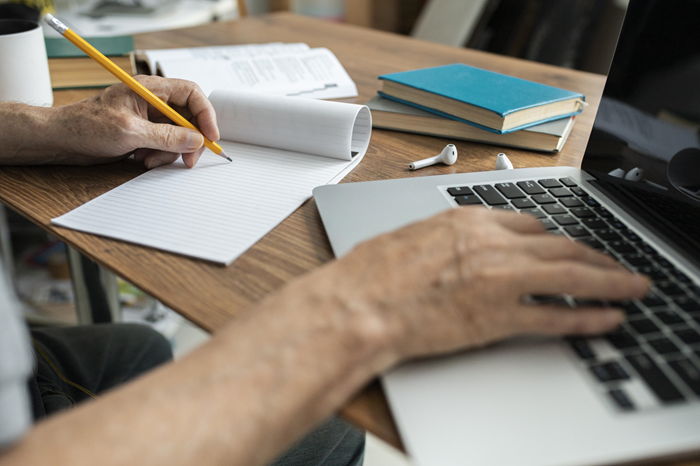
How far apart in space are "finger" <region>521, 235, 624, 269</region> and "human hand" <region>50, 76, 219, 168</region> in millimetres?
446

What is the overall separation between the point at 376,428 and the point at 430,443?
1.6 inches

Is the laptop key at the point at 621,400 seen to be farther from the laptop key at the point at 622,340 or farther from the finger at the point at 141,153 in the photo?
the finger at the point at 141,153

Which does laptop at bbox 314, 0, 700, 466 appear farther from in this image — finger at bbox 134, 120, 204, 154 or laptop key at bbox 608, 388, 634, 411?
finger at bbox 134, 120, 204, 154

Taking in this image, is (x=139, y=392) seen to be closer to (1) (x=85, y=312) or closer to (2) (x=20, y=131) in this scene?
(2) (x=20, y=131)

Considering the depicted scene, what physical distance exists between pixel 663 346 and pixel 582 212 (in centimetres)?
20

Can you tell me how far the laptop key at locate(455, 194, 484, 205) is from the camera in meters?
0.55

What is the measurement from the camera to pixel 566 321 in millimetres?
363

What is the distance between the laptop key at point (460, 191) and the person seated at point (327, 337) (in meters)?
0.14

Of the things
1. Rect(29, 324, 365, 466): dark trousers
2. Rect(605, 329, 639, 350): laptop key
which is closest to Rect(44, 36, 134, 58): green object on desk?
Rect(29, 324, 365, 466): dark trousers

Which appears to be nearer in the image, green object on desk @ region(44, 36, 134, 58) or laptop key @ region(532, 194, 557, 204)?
laptop key @ region(532, 194, 557, 204)

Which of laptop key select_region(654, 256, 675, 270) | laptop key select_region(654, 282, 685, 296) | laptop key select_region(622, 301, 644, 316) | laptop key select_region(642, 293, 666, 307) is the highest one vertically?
laptop key select_region(654, 256, 675, 270)

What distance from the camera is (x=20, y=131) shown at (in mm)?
662

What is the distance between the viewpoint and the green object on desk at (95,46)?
924mm

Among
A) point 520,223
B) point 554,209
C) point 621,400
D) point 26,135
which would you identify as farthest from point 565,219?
point 26,135
